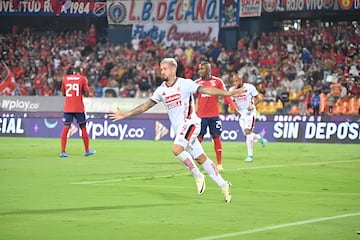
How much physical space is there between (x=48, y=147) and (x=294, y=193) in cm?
1605

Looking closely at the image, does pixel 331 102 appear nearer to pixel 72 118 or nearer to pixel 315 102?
pixel 315 102

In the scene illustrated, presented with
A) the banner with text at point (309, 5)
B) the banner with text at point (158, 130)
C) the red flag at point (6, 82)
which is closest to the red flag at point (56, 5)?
the red flag at point (6, 82)

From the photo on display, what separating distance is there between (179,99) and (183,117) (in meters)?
0.31

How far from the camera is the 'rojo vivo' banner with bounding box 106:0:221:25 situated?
4675cm

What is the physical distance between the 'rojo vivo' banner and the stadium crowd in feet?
3.95

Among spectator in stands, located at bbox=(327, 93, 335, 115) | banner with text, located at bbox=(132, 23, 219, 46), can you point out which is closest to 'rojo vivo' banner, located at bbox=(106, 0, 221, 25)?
banner with text, located at bbox=(132, 23, 219, 46)

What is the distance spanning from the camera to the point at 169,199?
15234mm

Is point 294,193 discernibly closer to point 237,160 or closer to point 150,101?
point 150,101

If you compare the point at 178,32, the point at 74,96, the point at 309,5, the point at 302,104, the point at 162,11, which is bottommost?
the point at 302,104

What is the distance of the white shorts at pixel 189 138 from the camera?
48.8 ft

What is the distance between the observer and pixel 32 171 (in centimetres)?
2095

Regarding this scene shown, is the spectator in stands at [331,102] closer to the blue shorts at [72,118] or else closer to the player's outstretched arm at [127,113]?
the blue shorts at [72,118]

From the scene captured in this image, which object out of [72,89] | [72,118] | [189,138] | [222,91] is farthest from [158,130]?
[222,91]

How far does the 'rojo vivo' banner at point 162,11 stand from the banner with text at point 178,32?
0.28 meters
